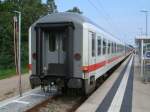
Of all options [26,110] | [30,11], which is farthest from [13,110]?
[30,11]

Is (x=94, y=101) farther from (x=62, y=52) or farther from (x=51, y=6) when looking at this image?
(x=51, y=6)

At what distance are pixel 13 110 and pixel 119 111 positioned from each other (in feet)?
10.5

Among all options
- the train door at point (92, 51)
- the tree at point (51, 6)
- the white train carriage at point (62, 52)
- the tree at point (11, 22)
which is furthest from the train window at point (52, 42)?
the tree at point (51, 6)

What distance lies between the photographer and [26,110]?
11.8m

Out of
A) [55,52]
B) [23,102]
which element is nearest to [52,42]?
[55,52]

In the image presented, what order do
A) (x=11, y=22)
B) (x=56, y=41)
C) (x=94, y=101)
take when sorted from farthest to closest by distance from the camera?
(x=11, y=22) → (x=56, y=41) → (x=94, y=101)

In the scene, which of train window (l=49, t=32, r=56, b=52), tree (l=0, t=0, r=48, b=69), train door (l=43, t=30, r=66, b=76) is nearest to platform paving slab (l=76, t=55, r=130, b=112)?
train door (l=43, t=30, r=66, b=76)

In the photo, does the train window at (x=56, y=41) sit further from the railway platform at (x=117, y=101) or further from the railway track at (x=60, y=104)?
the railway platform at (x=117, y=101)

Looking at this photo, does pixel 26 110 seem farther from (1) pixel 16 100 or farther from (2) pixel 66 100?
(2) pixel 66 100

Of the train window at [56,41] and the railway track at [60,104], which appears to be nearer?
the railway track at [60,104]

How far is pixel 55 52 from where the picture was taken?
1455cm

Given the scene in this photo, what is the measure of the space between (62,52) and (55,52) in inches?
11.0

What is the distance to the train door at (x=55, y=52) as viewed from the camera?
14367 millimetres

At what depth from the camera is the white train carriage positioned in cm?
1386
